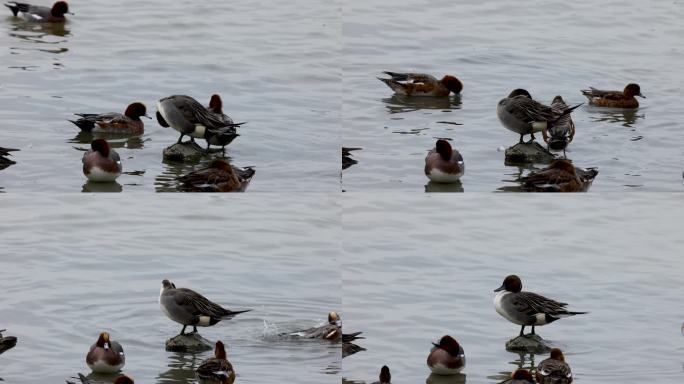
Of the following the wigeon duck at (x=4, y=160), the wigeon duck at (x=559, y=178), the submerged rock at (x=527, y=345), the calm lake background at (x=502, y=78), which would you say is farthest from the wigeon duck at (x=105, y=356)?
the wigeon duck at (x=559, y=178)

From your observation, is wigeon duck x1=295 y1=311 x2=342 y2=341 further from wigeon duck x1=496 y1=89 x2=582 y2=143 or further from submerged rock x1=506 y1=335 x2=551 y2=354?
wigeon duck x1=496 y1=89 x2=582 y2=143

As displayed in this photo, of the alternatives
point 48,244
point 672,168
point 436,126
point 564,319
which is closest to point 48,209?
point 48,244

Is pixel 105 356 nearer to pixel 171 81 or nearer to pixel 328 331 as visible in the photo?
pixel 328 331

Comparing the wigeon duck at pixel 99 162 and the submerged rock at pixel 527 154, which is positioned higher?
the submerged rock at pixel 527 154

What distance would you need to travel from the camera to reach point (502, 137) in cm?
1605

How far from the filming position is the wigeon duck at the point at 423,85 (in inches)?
707

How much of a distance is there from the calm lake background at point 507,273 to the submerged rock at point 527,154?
19.5 inches

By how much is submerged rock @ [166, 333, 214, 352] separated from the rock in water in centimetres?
305

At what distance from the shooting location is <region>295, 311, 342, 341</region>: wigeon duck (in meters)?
12.4

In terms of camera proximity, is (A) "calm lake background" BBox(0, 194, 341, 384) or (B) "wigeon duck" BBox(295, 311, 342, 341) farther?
(B) "wigeon duck" BBox(295, 311, 342, 341)

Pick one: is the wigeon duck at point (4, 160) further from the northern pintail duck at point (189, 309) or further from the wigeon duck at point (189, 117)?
the northern pintail duck at point (189, 309)

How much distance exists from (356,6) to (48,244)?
9.73m

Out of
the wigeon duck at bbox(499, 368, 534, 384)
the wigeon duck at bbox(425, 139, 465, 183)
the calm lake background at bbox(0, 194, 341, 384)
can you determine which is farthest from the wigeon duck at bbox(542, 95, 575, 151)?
the wigeon duck at bbox(499, 368, 534, 384)

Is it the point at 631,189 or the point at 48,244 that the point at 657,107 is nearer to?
the point at 631,189
